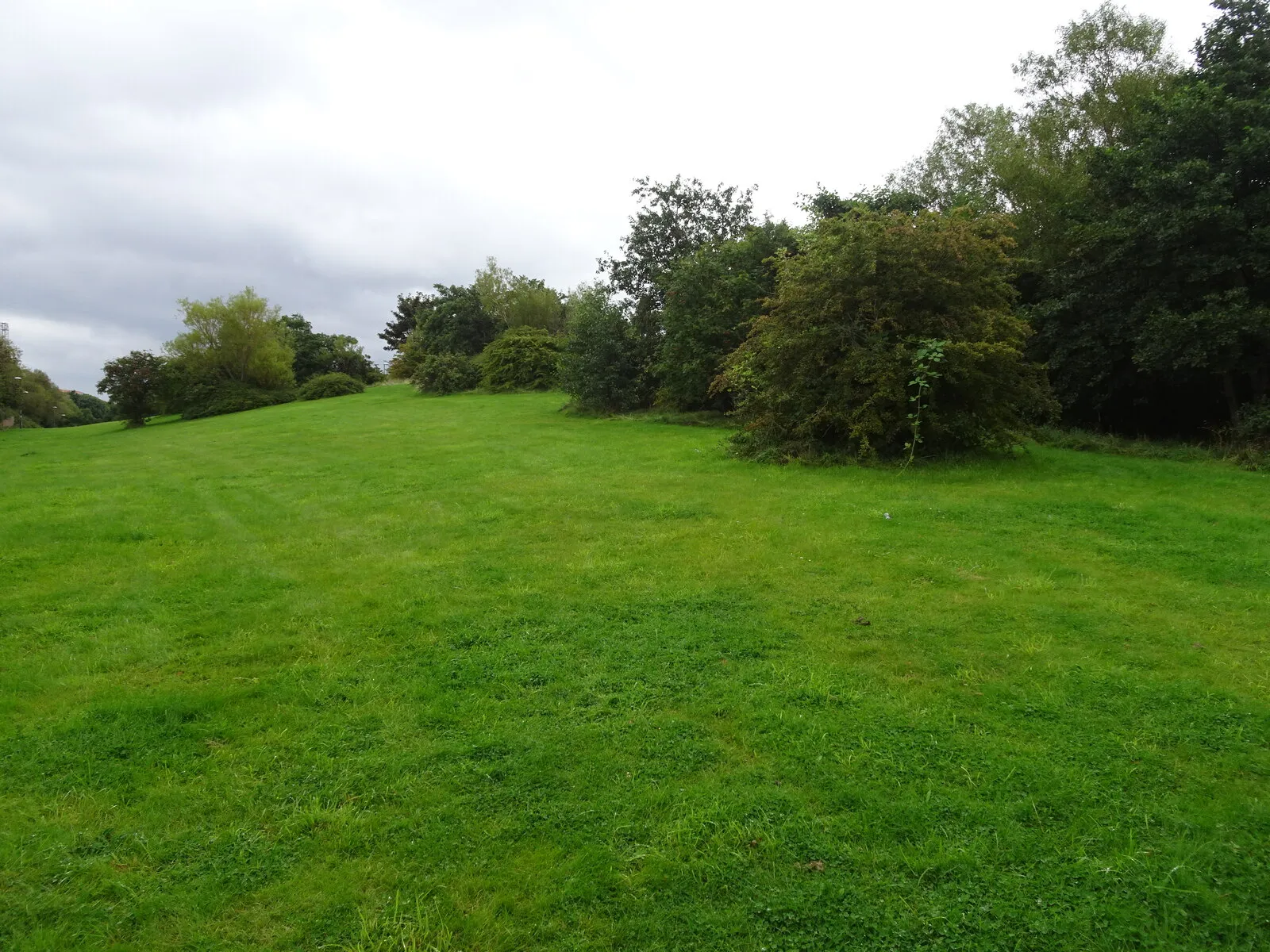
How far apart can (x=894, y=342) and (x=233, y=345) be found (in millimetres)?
38828

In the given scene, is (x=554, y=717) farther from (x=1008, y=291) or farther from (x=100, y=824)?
(x=1008, y=291)

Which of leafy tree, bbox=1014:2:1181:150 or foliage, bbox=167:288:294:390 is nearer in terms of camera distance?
leafy tree, bbox=1014:2:1181:150

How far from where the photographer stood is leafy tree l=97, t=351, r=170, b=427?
32500 mm

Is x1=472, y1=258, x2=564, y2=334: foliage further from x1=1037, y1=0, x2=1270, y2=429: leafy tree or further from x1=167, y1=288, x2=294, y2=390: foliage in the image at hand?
x1=1037, y1=0, x2=1270, y2=429: leafy tree

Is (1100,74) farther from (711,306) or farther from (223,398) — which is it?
(223,398)

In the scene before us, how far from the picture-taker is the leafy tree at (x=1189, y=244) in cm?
1341

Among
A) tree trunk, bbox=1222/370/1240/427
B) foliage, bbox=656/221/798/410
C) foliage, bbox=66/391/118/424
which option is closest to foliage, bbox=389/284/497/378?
foliage, bbox=656/221/798/410

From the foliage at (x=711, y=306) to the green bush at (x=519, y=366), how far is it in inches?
619

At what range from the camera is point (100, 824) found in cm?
318

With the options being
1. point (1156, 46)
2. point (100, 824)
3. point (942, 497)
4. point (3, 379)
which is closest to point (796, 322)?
point (942, 497)

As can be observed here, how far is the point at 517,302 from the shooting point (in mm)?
45344

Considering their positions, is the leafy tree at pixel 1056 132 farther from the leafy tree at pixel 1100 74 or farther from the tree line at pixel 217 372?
the tree line at pixel 217 372

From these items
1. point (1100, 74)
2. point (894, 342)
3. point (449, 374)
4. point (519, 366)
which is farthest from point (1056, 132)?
point (449, 374)

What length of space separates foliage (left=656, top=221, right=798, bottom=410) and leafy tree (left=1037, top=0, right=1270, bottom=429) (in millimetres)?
7565
